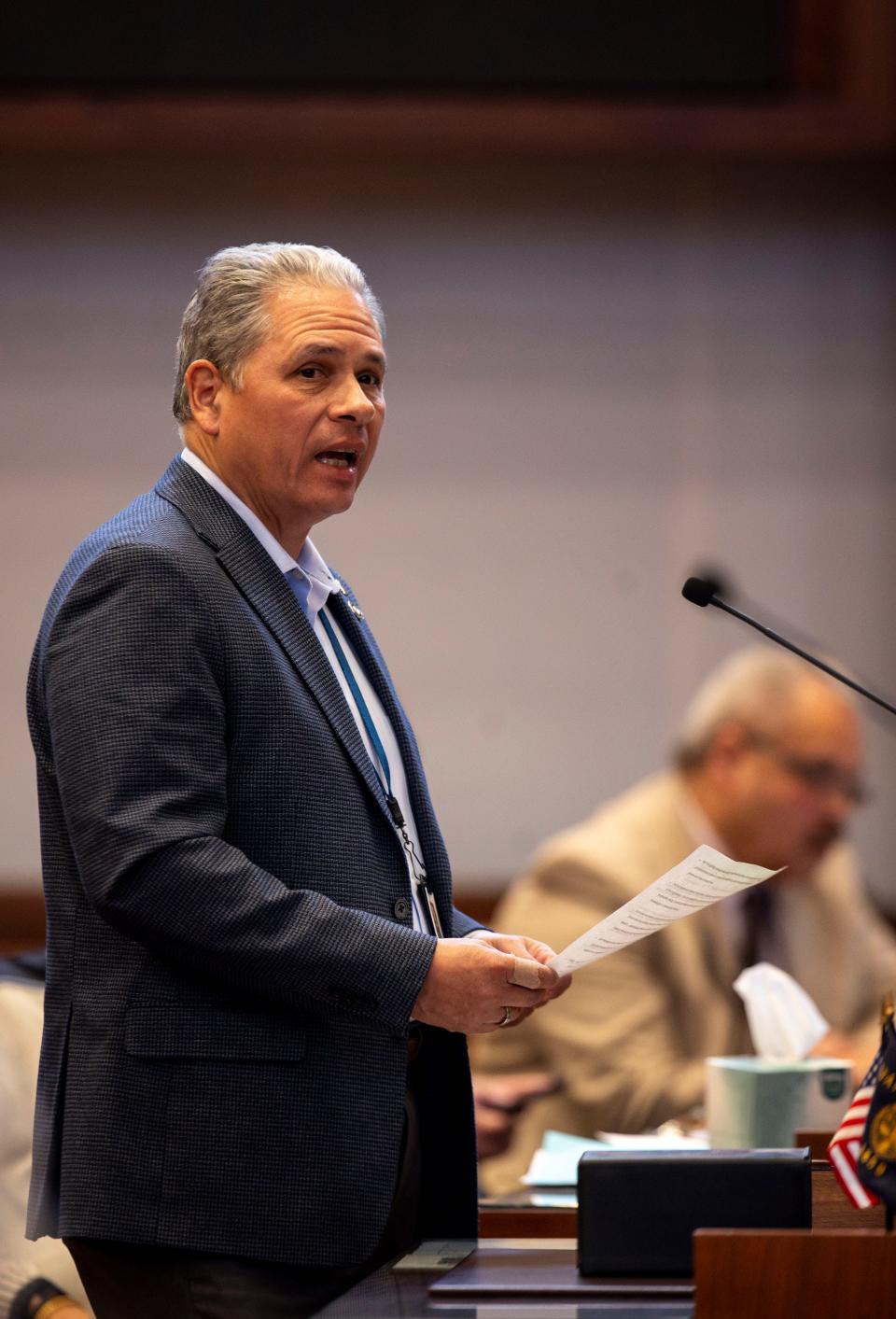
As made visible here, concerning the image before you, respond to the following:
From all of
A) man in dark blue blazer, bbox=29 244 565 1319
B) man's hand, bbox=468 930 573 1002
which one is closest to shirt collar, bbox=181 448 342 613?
man in dark blue blazer, bbox=29 244 565 1319

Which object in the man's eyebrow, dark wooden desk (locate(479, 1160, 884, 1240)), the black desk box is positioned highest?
the man's eyebrow

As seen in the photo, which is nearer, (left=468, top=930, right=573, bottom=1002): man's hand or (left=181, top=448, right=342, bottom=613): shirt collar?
(left=468, top=930, right=573, bottom=1002): man's hand

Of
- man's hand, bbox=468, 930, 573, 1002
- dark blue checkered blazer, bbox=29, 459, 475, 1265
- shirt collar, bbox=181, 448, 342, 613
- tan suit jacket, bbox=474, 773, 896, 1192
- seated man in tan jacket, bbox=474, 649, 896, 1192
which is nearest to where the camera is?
dark blue checkered blazer, bbox=29, 459, 475, 1265

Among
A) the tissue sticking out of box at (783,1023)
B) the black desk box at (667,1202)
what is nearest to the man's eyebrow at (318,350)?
the black desk box at (667,1202)

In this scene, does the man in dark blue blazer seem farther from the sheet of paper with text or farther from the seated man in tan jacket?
the seated man in tan jacket

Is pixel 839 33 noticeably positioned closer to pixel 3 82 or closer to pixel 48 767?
pixel 3 82

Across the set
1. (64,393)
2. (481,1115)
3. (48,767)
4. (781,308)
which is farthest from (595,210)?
(48,767)

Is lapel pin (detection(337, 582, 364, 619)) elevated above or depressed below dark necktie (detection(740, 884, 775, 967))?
above

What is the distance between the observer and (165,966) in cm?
144

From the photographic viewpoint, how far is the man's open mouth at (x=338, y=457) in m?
1.66

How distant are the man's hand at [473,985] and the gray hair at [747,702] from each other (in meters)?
2.05

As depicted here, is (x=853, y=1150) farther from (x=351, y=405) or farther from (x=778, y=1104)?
(x=351, y=405)

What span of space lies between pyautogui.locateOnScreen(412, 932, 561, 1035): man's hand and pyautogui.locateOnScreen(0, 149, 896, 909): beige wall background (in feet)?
11.4

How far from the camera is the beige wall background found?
4.95 m
